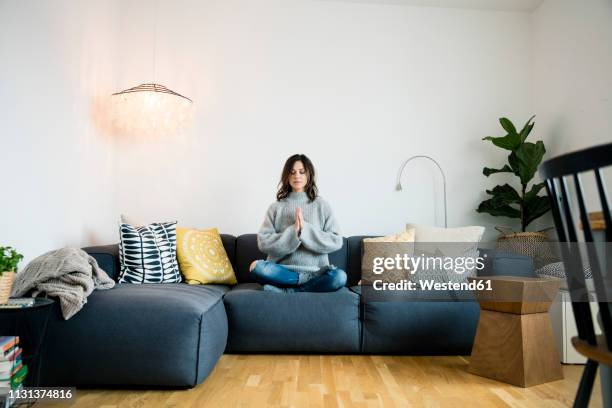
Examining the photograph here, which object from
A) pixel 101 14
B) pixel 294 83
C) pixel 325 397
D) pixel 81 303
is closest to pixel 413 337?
pixel 325 397

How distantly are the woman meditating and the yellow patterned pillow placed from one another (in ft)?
0.99

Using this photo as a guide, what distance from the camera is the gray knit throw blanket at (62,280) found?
200cm

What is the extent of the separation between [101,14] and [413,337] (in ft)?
9.76

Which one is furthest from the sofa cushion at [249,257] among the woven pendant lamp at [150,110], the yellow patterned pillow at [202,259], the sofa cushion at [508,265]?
the woven pendant lamp at [150,110]

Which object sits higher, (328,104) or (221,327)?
(328,104)

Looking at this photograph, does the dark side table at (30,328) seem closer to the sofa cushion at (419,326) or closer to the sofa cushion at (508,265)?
the sofa cushion at (419,326)

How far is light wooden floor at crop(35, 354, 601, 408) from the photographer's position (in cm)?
192

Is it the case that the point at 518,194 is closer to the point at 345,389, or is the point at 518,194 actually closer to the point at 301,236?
the point at 301,236

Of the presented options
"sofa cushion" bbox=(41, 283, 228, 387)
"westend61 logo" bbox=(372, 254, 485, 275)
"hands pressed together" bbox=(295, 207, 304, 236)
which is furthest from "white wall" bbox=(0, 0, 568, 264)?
"sofa cushion" bbox=(41, 283, 228, 387)

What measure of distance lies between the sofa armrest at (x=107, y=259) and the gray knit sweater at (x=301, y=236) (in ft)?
2.77

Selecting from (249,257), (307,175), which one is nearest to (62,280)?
(249,257)

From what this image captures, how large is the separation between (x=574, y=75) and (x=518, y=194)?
0.89 metres

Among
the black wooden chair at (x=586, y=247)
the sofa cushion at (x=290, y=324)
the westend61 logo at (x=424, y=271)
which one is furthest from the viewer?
the westend61 logo at (x=424, y=271)

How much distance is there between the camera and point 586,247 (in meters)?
0.90
